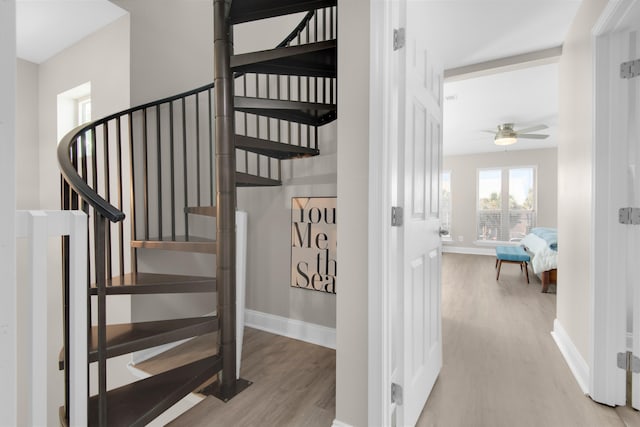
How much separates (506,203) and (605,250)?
6.58m

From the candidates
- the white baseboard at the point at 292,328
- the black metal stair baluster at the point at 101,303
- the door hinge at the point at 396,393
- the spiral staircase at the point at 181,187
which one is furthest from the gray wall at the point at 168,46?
the door hinge at the point at 396,393

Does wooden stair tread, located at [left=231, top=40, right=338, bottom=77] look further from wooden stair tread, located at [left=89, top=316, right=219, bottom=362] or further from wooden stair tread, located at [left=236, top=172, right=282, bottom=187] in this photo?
wooden stair tread, located at [left=89, top=316, right=219, bottom=362]

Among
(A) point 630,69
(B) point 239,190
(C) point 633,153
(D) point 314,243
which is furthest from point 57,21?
(C) point 633,153

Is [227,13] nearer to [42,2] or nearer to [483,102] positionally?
[42,2]

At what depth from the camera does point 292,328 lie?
277 centimetres

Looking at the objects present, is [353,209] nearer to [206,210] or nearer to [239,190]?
[206,210]

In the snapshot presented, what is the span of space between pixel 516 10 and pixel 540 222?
6407 mm

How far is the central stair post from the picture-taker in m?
1.91

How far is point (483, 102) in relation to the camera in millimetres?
4375

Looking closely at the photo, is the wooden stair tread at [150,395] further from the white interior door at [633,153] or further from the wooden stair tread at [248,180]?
the white interior door at [633,153]

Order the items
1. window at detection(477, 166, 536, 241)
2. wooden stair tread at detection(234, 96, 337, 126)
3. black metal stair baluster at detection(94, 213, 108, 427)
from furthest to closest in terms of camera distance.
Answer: window at detection(477, 166, 536, 241), wooden stair tread at detection(234, 96, 337, 126), black metal stair baluster at detection(94, 213, 108, 427)

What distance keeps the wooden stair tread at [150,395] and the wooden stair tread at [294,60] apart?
6.09 ft

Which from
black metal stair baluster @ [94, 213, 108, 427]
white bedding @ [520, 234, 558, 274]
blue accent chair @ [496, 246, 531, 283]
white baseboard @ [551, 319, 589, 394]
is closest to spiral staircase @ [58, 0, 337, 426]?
black metal stair baluster @ [94, 213, 108, 427]

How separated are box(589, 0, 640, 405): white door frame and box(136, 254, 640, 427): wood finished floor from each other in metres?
0.19
